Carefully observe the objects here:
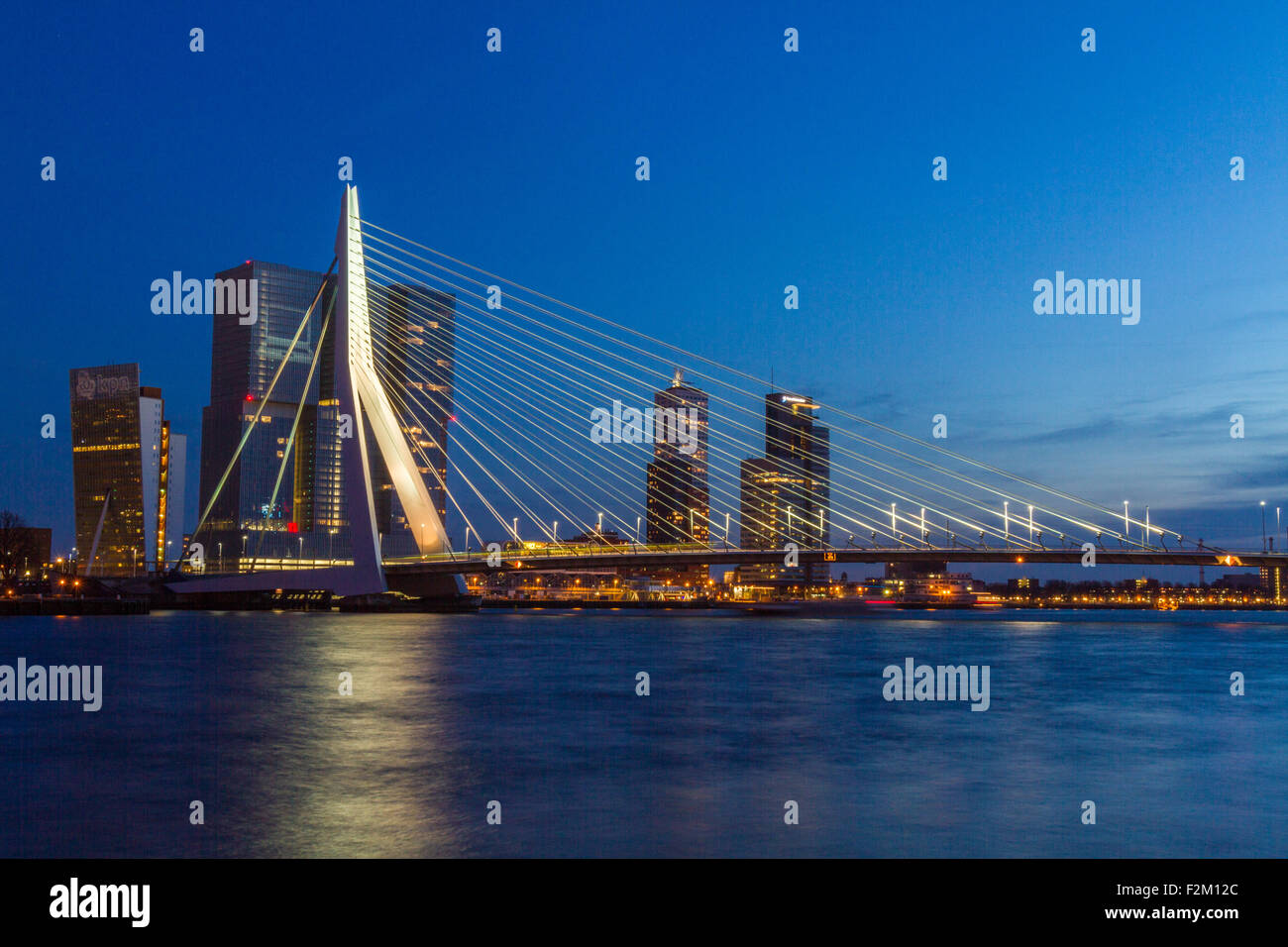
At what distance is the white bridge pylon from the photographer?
46.2 m

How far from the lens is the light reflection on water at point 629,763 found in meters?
10.8

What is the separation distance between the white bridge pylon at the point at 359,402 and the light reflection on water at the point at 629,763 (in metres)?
14.0

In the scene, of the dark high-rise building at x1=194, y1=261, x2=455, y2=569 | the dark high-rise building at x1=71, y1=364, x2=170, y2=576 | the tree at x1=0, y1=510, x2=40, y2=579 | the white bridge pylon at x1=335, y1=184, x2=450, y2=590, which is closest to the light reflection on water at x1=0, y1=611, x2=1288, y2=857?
the white bridge pylon at x1=335, y1=184, x2=450, y2=590

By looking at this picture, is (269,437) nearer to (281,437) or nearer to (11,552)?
(281,437)

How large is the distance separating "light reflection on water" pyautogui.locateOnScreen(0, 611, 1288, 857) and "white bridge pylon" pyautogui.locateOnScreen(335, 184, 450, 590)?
550 inches

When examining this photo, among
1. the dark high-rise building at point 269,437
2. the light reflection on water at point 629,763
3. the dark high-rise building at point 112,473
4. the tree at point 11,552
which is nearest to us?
the light reflection on water at point 629,763

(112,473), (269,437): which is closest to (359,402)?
(269,437)

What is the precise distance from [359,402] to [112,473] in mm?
124939

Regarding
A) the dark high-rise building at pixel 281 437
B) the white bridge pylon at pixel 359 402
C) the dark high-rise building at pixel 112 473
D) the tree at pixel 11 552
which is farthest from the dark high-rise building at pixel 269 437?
the white bridge pylon at pixel 359 402

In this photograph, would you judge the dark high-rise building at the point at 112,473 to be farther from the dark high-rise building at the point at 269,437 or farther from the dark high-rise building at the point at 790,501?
the dark high-rise building at the point at 790,501
